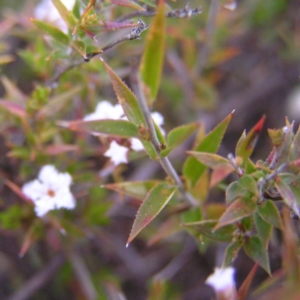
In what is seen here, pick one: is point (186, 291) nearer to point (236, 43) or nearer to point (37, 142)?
point (37, 142)

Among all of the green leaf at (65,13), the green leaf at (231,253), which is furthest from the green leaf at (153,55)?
the green leaf at (231,253)

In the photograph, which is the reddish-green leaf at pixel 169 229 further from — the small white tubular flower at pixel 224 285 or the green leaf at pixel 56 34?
the green leaf at pixel 56 34

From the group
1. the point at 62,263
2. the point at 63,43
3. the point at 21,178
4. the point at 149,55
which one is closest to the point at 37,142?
the point at 21,178

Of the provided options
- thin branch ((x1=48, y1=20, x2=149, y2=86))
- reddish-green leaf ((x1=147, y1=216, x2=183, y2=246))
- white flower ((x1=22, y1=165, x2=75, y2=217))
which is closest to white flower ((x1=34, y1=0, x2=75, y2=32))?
thin branch ((x1=48, y1=20, x2=149, y2=86))

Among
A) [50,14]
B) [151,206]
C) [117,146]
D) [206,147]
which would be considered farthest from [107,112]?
[50,14]

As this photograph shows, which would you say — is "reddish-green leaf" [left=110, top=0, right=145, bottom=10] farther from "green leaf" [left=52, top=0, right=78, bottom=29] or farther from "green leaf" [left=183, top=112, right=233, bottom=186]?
"green leaf" [left=183, top=112, right=233, bottom=186]

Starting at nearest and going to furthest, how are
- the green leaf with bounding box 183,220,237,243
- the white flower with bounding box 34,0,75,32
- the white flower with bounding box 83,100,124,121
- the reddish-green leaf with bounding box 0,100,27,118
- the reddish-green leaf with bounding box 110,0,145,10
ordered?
1. the reddish-green leaf with bounding box 110,0,145,10
2. the green leaf with bounding box 183,220,237,243
3. the white flower with bounding box 83,100,124,121
4. the reddish-green leaf with bounding box 0,100,27,118
5. the white flower with bounding box 34,0,75,32
